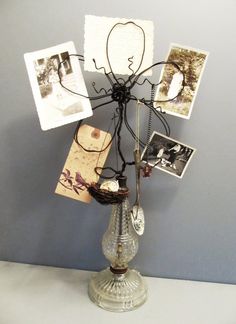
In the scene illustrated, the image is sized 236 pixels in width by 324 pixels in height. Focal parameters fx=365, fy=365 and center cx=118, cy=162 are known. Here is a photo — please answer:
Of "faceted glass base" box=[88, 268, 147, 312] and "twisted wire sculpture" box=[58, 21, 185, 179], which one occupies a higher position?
"twisted wire sculpture" box=[58, 21, 185, 179]

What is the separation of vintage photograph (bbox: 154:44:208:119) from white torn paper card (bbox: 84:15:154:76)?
0.06m

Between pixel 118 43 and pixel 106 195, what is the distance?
321 millimetres

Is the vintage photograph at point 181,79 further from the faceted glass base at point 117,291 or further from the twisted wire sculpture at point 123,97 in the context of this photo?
the faceted glass base at point 117,291

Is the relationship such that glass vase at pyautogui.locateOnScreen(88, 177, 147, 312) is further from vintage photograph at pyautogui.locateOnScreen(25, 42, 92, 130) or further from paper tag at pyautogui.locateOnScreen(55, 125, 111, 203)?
vintage photograph at pyautogui.locateOnScreen(25, 42, 92, 130)

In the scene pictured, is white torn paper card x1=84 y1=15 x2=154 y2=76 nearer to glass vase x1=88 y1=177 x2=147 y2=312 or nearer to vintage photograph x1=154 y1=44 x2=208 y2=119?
vintage photograph x1=154 y1=44 x2=208 y2=119

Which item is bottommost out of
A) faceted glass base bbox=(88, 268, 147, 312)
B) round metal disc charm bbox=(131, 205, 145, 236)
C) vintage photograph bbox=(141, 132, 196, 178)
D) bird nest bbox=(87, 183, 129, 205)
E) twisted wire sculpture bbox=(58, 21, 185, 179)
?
faceted glass base bbox=(88, 268, 147, 312)

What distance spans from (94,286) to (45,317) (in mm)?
139

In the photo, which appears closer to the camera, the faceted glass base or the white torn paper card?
the white torn paper card

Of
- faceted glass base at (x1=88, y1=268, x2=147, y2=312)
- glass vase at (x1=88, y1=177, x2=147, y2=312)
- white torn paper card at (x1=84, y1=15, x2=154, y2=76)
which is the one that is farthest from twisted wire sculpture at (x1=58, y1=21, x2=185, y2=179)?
faceted glass base at (x1=88, y1=268, x2=147, y2=312)

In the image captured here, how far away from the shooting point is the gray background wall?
2.77 feet

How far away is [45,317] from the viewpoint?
841 millimetres

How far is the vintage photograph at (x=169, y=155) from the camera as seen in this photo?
34.1 inches

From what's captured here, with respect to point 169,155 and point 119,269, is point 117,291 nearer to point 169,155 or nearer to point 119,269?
point 119,269

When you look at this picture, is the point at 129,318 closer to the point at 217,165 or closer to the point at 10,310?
the point at 10,310
